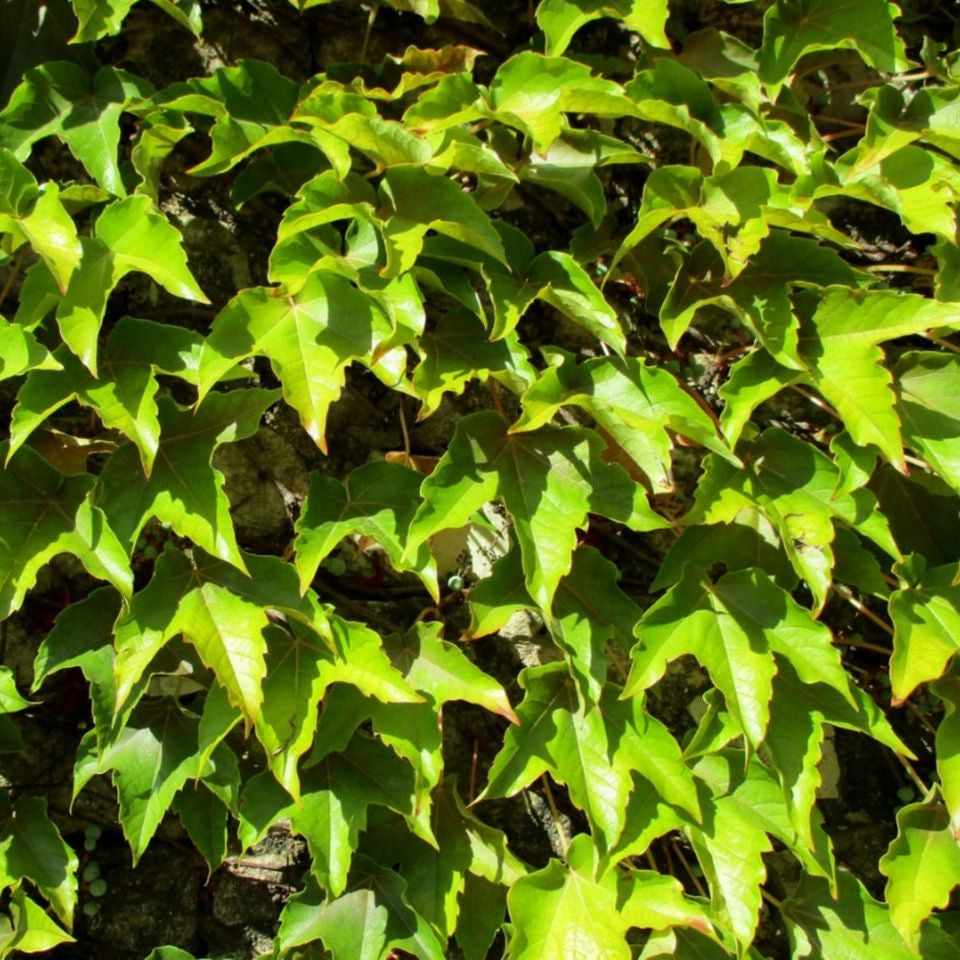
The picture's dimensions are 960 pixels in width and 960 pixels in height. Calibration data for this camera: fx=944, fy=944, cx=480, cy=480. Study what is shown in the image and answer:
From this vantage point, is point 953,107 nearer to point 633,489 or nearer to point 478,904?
point 633,489

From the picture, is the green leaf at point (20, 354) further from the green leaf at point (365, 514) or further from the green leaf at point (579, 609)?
the green leaf at point (579, 609)

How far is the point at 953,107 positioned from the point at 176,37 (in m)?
1.32

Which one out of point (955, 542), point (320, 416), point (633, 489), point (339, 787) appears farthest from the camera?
point (955, 542)

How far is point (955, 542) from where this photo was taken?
161cm

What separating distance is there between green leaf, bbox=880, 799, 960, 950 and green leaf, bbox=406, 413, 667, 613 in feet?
2.26

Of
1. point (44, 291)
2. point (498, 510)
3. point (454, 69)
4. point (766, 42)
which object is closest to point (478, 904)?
point (498, 510)

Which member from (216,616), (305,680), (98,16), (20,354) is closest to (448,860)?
(305,680)

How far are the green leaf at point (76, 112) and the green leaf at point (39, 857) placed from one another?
1.00m

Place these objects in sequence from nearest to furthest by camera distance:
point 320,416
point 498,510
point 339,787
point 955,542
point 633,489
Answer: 1. point 320,416
2. point 633,489
3. point 339,787
4. point 955,542
5. point 498,510

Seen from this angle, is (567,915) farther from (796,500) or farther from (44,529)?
(44,529)

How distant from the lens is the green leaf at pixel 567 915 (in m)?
1.45

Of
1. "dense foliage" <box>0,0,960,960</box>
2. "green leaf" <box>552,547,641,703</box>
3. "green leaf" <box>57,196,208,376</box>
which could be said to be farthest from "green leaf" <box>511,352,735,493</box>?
"green leaf" <box>57,196,208,376</box>

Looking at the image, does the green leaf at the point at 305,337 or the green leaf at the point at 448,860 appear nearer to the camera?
the green leaf at the point at 305,337

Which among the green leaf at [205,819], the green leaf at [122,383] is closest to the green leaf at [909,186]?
the green leaf at [122,383]
